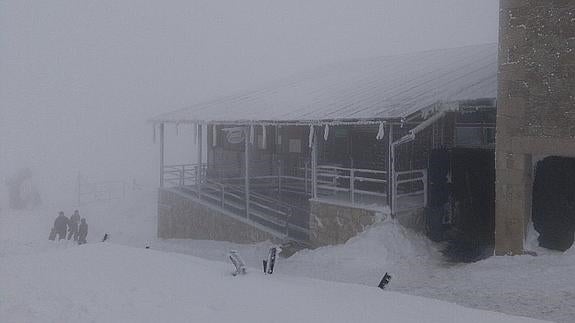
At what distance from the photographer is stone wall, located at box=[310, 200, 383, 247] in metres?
13.7

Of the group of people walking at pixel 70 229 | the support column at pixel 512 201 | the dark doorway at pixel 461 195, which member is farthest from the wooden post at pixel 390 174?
the group of people walking at pixel 70 229

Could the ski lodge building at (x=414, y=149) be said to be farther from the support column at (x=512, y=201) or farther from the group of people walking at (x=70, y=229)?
the group of people walking at (x=70, y=229)

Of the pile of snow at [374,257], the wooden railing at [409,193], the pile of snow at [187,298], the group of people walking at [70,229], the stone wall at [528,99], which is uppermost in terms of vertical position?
the stone wall at [528,99]

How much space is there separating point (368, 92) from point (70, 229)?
1171cm

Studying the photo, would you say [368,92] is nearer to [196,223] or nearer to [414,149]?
[414,149]

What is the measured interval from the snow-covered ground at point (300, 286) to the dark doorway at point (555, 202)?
0.57 m

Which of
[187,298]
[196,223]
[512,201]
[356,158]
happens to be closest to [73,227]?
[196,223]

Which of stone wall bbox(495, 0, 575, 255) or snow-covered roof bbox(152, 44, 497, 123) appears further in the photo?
snow-covered roof bbox(152, 44, 497, 123)

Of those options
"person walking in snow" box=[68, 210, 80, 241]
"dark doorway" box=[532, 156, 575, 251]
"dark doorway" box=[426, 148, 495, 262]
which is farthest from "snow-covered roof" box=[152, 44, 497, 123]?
"person walking in snow" box=[68, 210, 80, 241]

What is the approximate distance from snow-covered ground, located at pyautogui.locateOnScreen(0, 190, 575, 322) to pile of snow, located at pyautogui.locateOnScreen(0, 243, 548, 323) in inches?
0.6

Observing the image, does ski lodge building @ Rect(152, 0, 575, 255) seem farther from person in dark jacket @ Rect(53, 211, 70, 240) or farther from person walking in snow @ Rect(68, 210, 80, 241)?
person in dark jacket @ Rect(53, 211, 70, 240)

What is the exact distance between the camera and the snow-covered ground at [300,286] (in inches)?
296

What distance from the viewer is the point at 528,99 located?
11141mm

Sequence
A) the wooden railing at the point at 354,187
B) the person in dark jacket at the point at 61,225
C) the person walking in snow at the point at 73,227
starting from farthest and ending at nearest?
the person walking in snow at the point at 73,227 < the person in dark jacket at the point at 61,225 < the wooden railing at the point at 354,187
